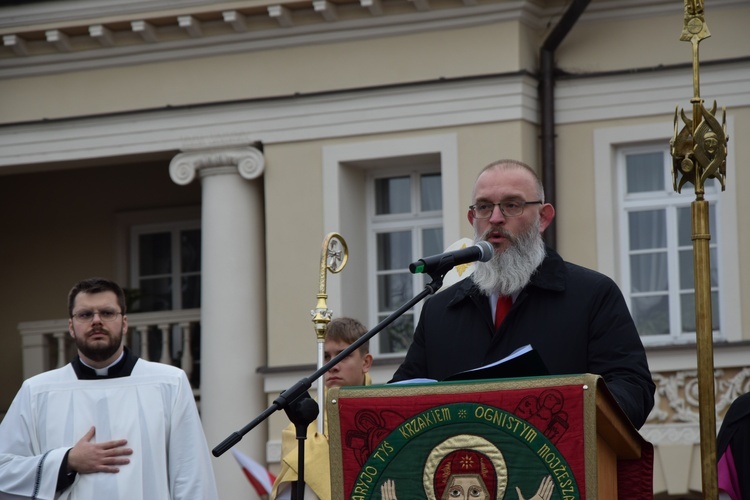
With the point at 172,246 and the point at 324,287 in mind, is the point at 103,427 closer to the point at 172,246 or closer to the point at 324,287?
the point at 324,287

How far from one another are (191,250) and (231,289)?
2.96 m

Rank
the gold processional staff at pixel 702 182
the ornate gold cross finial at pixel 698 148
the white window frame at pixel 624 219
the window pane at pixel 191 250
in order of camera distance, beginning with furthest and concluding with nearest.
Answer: the window pane at pixel 191 250 < the white window frame at pixel 624 219 < the ornate gold cross finial at pixel 698 148 < the gold processional staff at pixel 702 182

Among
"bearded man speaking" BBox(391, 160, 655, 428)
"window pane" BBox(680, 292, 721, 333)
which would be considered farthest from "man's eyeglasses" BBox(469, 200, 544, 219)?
"window pane" BBox(680, 292, 721, 333)

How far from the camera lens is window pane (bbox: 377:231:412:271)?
681 inches

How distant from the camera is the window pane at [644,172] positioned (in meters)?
16.2

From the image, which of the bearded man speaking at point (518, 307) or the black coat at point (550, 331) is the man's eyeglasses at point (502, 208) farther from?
the black coat at point (550, 331)

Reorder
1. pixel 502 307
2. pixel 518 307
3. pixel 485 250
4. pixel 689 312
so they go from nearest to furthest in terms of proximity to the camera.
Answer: pixel 485 250 → pixel 518 307 → pixel 502 307 → pixel 689 312

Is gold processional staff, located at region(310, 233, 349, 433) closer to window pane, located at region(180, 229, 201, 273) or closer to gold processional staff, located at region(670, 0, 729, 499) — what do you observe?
gold processional staff, located at region(670, 0, 729, 499)

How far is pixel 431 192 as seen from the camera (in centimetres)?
1714

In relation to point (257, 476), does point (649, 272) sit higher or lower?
higher

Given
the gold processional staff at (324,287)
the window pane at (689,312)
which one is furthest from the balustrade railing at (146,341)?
the gold processional staff at (324,287)

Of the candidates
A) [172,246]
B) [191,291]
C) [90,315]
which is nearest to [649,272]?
[191,291]

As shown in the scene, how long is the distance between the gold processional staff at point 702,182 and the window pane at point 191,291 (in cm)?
1300

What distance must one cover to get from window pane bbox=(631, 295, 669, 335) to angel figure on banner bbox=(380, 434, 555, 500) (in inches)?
443
